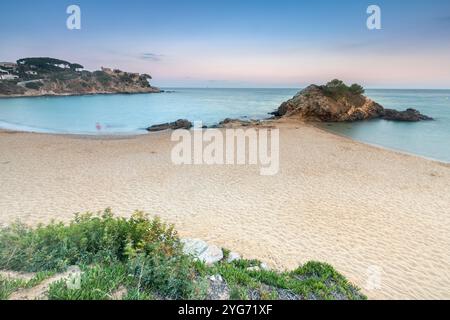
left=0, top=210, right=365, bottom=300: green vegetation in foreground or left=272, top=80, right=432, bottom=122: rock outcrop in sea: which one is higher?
left=272, top=80, right=432, bottom=122: rock outcrop in sea

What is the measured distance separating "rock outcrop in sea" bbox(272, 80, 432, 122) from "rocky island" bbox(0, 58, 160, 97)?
284 ft

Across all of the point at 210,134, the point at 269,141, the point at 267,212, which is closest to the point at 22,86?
the point at 210,134

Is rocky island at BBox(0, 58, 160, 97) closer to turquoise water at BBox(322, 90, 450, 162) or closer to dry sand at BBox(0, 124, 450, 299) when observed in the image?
dry sand at BBox(0, 124, 450, 299)

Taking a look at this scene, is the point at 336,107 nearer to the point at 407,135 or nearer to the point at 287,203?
the point at 407,135

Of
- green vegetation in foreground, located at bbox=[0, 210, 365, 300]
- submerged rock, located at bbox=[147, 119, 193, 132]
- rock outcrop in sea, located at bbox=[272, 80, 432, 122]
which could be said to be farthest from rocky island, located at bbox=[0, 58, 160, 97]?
green vegetation in foreground, located at bbox=[0, 210, 365, 300]

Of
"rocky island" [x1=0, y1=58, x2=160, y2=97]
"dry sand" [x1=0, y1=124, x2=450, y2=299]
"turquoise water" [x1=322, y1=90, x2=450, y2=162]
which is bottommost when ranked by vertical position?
"dry sand" [x1=0, y1=124, x2=450, y2=299]

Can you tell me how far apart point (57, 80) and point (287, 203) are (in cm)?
11385

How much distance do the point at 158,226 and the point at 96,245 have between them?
1137 millimetres

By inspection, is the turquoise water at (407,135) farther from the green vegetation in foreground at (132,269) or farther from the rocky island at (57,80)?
the rocky island at (57,80)

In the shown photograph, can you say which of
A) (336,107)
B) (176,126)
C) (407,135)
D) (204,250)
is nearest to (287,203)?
(204,250)

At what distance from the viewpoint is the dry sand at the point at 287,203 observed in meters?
6.97

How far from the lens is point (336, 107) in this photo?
1606 inches

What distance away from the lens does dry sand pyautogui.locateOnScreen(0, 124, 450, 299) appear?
697 cm

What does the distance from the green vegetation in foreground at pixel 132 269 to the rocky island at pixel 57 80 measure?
9926 cm
